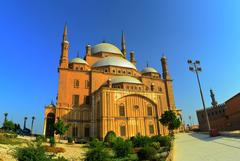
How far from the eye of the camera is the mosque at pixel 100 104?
101ft

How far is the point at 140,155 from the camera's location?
44.9 feet

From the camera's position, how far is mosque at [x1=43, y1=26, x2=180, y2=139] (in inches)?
1214

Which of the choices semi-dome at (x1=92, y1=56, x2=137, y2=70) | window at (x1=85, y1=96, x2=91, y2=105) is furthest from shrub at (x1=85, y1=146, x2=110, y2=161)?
semi-dome at (x1=92, y1=56, x2=137, y2=70)

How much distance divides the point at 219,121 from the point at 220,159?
38037mm

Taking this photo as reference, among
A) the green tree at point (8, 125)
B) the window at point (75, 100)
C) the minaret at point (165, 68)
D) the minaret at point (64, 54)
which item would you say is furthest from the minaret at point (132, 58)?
the green tree at point (8, 125)

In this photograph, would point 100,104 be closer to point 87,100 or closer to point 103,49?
point 87,100

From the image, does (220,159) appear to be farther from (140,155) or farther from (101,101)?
(101,101)

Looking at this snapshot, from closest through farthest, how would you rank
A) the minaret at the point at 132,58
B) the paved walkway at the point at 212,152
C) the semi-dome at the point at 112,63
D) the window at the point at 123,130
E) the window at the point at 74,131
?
the paved walkway at the point at 212,152
the window at the point at 123,130
the window at the point at 74,131
the semi-dome at the point at 112,63
the minaret at the point at 132,58

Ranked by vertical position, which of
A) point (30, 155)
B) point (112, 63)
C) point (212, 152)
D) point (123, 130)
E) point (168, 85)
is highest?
point (112, 63)

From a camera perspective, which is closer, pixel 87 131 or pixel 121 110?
pixel 121 110

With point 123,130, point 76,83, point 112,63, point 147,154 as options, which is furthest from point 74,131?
point 147,154

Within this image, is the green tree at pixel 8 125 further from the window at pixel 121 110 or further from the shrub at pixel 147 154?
the shrub at pixel 147 154

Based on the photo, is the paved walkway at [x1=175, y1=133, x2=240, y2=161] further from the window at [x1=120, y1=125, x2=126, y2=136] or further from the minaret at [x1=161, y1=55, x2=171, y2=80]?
the minaret at [x1=161, y1=55, x2=171, y2=80]

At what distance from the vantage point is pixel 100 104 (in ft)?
102
